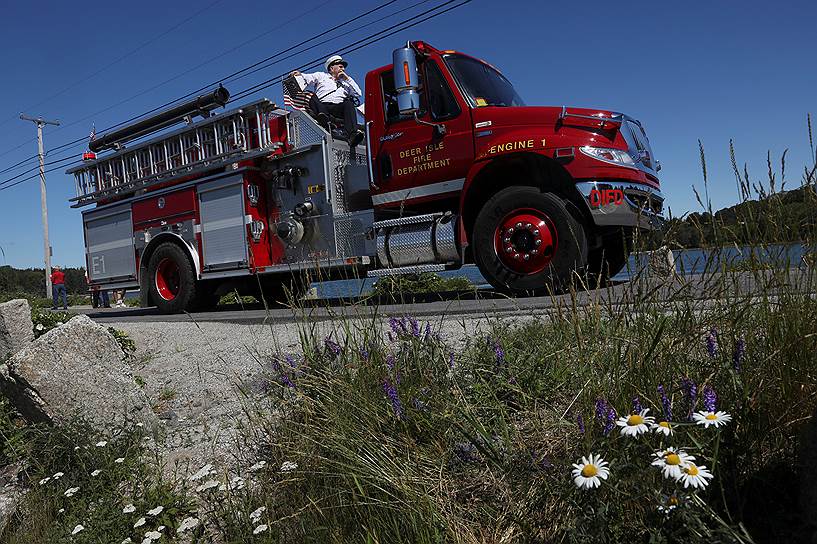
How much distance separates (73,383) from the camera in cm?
351

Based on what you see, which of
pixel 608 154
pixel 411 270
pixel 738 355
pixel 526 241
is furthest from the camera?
pixel 411 270

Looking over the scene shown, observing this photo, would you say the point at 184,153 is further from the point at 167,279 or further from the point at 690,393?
the point at 690,393

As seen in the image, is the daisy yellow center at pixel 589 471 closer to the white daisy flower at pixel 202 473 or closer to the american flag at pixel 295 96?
the white daisy flower at pixel 202 473

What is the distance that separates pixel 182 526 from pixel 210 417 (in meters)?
1.11

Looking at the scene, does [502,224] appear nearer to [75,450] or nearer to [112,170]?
[75,450]

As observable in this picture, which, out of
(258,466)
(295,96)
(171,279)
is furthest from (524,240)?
(171,279)

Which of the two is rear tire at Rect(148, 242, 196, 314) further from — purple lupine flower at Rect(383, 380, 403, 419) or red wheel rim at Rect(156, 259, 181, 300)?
purple lupine flower at Rect(383, 380, 403, 419)

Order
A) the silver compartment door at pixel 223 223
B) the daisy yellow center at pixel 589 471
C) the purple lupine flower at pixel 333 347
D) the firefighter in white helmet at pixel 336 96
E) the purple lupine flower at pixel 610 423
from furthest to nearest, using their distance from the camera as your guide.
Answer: the silver compartment door at pixel 223 223 < the firefighter in white helmet at pixel 336 96 < the purple lupine flower at pixel 333 347 < the purple lupine flower at pixel 610 423 < the daisy yellow center at pixel 589 471

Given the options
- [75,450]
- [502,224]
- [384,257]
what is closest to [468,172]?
[502,224]

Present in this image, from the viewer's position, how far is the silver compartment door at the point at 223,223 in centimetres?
917

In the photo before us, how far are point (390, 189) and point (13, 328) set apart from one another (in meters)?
4.20

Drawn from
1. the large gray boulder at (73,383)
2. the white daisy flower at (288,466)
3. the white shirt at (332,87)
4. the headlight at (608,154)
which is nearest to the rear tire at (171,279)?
the white shirt at (332,87)

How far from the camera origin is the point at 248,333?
5.31 meters

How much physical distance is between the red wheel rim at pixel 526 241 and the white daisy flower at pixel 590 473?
5032 millimetres
